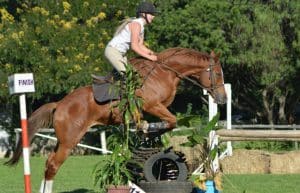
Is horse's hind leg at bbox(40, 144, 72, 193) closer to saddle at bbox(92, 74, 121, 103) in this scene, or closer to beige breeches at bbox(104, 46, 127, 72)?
saddle at bbox(92, 74, 121, 103)

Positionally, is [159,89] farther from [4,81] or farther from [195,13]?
[195,13]

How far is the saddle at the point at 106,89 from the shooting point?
33.1 ft

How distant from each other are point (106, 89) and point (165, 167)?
55.8 inches

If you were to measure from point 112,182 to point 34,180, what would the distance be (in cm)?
540

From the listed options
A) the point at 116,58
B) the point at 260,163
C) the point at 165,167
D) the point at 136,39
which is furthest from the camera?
the point at 260,163

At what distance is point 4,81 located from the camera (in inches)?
1049

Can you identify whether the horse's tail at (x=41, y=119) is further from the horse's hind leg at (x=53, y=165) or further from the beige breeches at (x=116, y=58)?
the beige breeches at (x=116, y=58)

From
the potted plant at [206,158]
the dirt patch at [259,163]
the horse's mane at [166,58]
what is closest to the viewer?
the potted plant at [206,158]

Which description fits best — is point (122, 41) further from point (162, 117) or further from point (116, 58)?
point (162, 117)

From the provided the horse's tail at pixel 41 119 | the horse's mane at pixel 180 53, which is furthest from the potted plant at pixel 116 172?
the horse's mane at pixel 180 53

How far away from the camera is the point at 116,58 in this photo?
34.1 ft

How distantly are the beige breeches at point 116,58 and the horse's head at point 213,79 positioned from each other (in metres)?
1.32

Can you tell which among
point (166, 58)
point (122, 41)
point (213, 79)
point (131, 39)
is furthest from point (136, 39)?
point (213, 79)

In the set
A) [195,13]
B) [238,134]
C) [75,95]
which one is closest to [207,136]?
[75,95]
